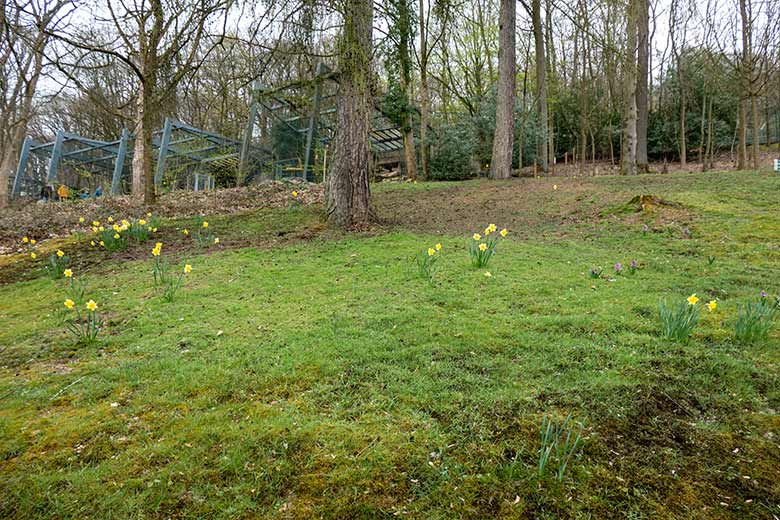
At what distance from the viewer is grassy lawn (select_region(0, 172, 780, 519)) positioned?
1.44 metres

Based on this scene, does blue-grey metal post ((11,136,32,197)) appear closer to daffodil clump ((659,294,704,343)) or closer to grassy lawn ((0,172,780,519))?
grassy lawn ((0,172,780,519))

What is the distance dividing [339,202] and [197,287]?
2598 mm

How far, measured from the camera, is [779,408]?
1821mm

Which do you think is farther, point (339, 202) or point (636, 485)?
point (339, 202)

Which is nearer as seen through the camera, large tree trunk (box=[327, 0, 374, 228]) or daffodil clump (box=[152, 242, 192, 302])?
daffodil clump (box=[152, 242, 192, 302])

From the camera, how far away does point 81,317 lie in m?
3.21

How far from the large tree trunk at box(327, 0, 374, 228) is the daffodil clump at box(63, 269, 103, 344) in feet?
10.4

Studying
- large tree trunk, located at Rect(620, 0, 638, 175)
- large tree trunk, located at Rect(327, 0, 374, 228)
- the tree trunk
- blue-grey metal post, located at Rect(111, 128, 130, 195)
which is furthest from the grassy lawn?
the tree trunk

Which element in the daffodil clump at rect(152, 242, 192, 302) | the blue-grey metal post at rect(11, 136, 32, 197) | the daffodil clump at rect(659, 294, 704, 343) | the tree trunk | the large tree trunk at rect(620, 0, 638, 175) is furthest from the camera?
the blue-grey metal post at rect(11, 136, 32, 197)

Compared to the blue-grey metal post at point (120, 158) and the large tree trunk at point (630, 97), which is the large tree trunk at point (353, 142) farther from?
the blue-grey metal post at point (120, 158)

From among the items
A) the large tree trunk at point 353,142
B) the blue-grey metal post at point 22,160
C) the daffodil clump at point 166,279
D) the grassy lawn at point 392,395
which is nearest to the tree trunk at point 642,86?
the large tree trunk at point 353,142

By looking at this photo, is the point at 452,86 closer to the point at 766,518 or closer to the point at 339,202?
the point at 339,202

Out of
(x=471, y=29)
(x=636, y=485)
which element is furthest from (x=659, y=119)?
(x=636, y=485)

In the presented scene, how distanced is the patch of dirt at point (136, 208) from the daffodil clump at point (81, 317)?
11.6 ft
